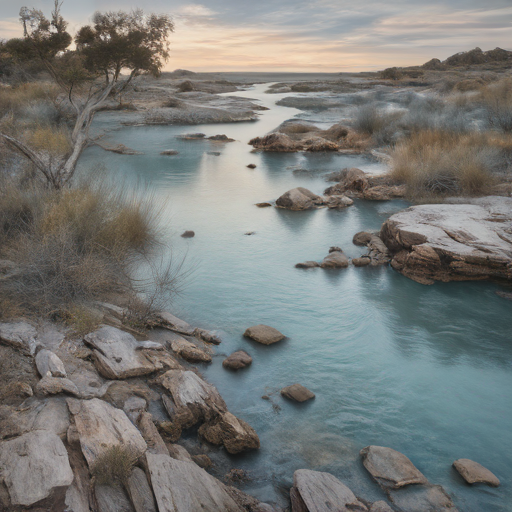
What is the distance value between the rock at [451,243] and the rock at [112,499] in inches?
245

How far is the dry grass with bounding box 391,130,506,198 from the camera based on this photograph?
10531 millimetres

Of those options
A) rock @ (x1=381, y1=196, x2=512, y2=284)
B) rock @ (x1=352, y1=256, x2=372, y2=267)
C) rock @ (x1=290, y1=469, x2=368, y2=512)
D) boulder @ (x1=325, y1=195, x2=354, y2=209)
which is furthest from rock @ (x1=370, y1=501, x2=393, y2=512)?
boulder @ (x1=325, y1=195, x2=354, y2=209)

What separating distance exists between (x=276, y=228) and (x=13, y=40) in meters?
6.49

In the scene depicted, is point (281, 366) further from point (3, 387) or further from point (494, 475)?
point (3, 387)

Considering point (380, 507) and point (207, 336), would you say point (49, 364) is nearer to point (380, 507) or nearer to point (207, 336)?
point (207, 336)

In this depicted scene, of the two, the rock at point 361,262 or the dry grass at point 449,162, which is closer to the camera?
the rock at point 361,262

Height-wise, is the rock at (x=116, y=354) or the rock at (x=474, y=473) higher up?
the rock at (x=116, y=354)

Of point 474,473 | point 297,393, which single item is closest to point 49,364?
point 297,393

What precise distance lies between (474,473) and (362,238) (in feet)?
19.5

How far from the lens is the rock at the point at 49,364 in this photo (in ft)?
12.2

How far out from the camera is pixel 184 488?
9.23 feet

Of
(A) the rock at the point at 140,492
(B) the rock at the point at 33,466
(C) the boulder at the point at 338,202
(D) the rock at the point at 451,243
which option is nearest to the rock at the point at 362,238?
(D) the rock at the point at 451,243

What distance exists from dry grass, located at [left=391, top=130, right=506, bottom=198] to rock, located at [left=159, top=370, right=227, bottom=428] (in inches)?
349

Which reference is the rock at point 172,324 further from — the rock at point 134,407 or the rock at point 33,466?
the rock at point 33,466
